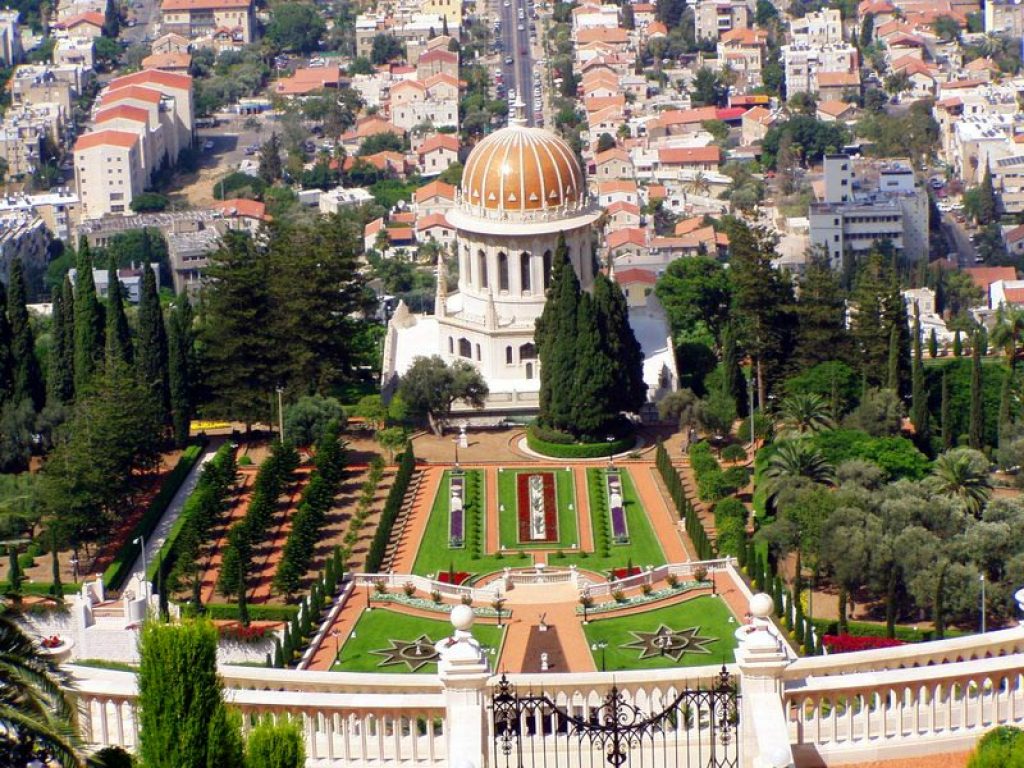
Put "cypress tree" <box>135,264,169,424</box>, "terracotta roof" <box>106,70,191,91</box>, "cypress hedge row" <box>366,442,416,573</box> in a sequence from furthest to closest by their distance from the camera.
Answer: "terracotta roof" <box>106,70,191,91</box> < "cypress tree" <box>135,264,169,424</box> < "cypress hedge row" <box>366,442,416,573</box>

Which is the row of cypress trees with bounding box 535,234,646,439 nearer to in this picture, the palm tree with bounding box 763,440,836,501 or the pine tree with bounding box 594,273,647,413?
the pine tree with bounding box 594,273,647,413

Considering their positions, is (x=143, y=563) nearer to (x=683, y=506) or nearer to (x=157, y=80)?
(x=683, y=506)

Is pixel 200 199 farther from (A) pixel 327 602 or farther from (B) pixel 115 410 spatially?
(A) pixel 327 602

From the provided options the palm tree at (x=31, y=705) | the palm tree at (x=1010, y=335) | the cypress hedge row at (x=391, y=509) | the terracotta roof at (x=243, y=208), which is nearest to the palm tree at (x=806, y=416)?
the cypress hedge row at (x=391, y=509)

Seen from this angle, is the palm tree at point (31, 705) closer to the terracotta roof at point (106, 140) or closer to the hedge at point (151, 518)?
the hedge at point (151, 518)

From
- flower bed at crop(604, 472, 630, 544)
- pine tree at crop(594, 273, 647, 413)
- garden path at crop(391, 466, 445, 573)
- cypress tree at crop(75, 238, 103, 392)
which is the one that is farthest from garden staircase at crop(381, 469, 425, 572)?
cypress tree at crop(75, 238, 103, 392)

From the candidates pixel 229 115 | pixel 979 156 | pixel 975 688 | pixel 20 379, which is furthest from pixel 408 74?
pixel 975 688
